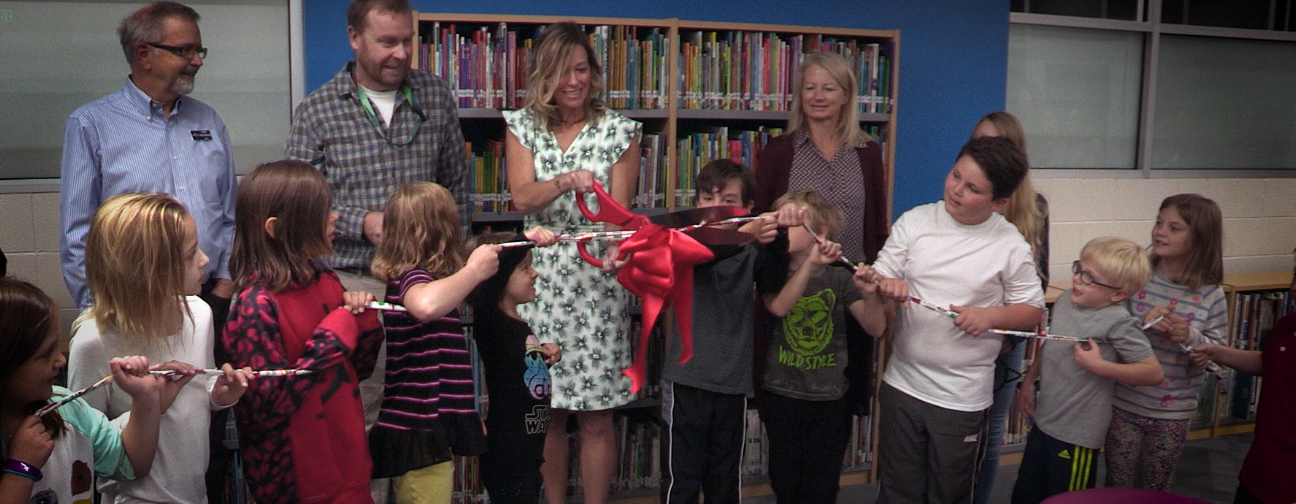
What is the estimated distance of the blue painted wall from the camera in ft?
14.1

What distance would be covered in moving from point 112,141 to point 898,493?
2.44 m

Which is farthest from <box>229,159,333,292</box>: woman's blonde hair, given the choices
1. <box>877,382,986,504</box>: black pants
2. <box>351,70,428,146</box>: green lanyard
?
<box>877,382,986,504</box>: black pants

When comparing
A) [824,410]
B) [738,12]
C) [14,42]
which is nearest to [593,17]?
[738,12]

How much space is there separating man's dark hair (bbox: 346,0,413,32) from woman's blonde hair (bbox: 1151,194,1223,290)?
2467 mm

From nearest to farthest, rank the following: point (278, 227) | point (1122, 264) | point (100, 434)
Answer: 1. point (100, 434)
2. point (278, 227)
3. point (1122, 264)

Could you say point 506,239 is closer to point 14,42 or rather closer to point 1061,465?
point 1061,465

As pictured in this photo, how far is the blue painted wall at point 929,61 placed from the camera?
14.1 ft

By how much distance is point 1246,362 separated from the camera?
3.06 metres

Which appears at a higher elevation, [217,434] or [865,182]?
[865,182]

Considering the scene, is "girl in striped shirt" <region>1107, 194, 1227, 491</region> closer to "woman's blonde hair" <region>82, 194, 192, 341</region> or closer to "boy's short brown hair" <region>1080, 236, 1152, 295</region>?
"boy's short brown hair" <region>1080, 236, 1152, 295</region>

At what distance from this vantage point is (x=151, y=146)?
2766 mm

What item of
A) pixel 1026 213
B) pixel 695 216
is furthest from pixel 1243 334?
pixel 695 216

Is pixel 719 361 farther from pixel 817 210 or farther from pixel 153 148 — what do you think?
pixel 153 148

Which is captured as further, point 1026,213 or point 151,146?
point 1026,213
